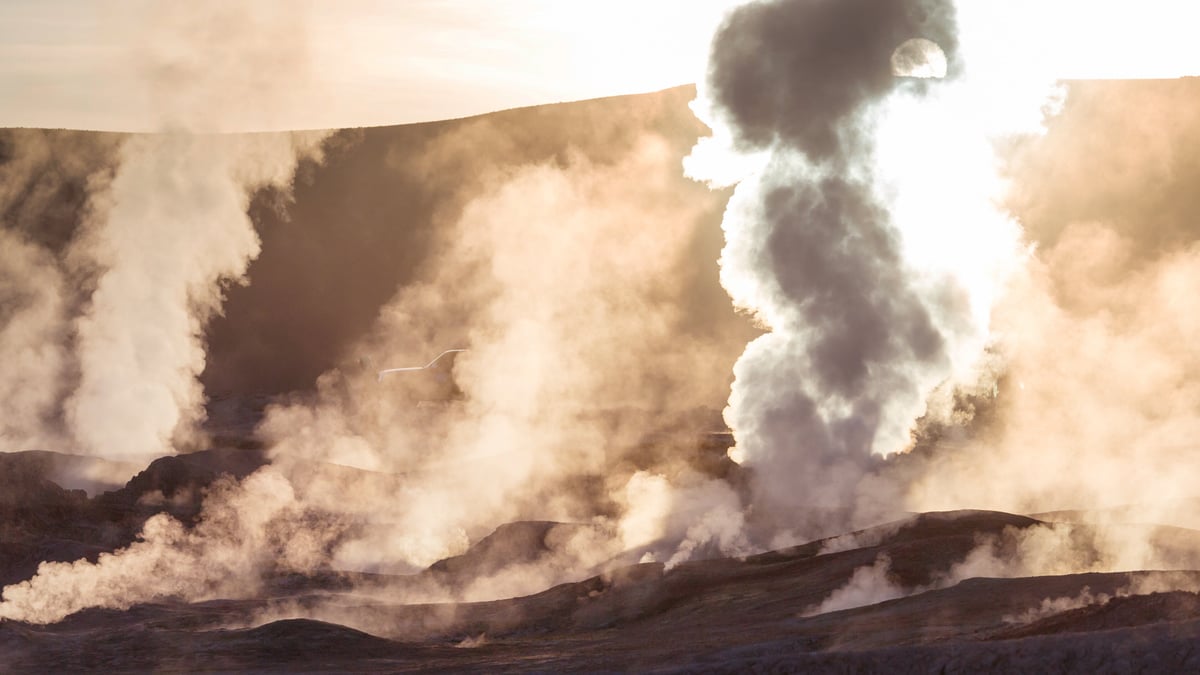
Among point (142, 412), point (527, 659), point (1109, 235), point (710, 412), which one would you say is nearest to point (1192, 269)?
point (1109, 235)

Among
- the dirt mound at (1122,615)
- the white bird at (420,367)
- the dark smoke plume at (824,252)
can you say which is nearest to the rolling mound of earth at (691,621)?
the dirt mound at (1122,615)

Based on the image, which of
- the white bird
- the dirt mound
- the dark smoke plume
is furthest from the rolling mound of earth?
the white bird

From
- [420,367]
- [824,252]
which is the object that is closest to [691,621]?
[824,252]

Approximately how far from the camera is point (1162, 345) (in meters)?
43.1

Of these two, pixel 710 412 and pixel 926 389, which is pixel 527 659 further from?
pixel 710 412

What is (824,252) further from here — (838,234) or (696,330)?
(696,330)

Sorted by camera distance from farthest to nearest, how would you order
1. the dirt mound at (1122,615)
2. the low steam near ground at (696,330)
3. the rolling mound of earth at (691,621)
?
the low steam near ground at (696,330), the dirt mound at (1122,615), the rolling mound of earth at (691,621)

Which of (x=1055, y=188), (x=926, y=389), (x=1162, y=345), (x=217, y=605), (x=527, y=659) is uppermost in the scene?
(x=1055, y=188)

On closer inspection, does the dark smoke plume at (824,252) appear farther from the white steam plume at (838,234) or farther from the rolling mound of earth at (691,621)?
the rolling mound of earth at (691,621)

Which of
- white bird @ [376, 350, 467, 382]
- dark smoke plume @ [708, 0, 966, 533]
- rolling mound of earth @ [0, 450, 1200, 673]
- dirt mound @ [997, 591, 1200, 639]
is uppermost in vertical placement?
white bird @ [376, 350, 467, 382]

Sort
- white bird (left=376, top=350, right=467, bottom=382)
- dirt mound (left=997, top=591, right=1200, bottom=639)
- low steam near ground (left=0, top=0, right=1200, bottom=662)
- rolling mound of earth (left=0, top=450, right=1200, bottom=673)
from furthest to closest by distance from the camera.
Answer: white bird (left=376, top=350, right=467, bottom=382) < low steam near ground (left=0, top=0, right=1200, bottom=662) < dirt mound (left=997, top=591, right=1200, bottom=639) < rolling mound of earth (left=0, top=450, right=1200, bottom=673)

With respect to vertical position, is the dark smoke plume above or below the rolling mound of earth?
above

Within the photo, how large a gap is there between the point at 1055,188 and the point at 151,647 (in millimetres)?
39462

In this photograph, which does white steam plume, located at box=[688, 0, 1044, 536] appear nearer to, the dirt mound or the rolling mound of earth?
the rolling mound of earth
